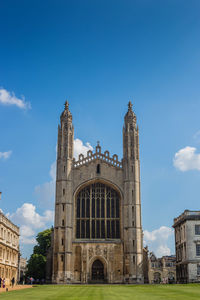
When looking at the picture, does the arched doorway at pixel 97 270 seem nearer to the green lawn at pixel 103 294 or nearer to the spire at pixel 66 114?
the spire at pixel 66 114

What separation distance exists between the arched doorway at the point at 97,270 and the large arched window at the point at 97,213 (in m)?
3.30

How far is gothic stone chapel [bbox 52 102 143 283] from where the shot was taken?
48875mm

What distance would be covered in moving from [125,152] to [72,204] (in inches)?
409

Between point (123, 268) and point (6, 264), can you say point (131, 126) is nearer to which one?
point (123, 268)

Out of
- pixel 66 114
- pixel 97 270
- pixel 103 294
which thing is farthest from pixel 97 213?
pixel 103 294

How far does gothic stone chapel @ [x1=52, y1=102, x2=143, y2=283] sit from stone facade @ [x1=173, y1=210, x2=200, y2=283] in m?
5.59

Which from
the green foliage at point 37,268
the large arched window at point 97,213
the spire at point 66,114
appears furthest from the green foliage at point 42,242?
the spire at point 66,114

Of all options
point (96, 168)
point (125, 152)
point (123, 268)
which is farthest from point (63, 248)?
point (125, 152)

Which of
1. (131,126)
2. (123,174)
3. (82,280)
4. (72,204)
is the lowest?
(82,280)

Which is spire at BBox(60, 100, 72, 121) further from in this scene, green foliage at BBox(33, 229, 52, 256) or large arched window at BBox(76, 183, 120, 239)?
green foliage at BBox(33, 229, 52, 256)

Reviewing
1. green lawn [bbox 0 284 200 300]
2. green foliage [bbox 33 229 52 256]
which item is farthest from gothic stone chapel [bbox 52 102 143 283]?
green lawn [bbox 0 284 200 300]

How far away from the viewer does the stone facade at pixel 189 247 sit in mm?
46219

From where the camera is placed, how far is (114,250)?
49781mm

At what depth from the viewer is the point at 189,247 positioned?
47000 mm
